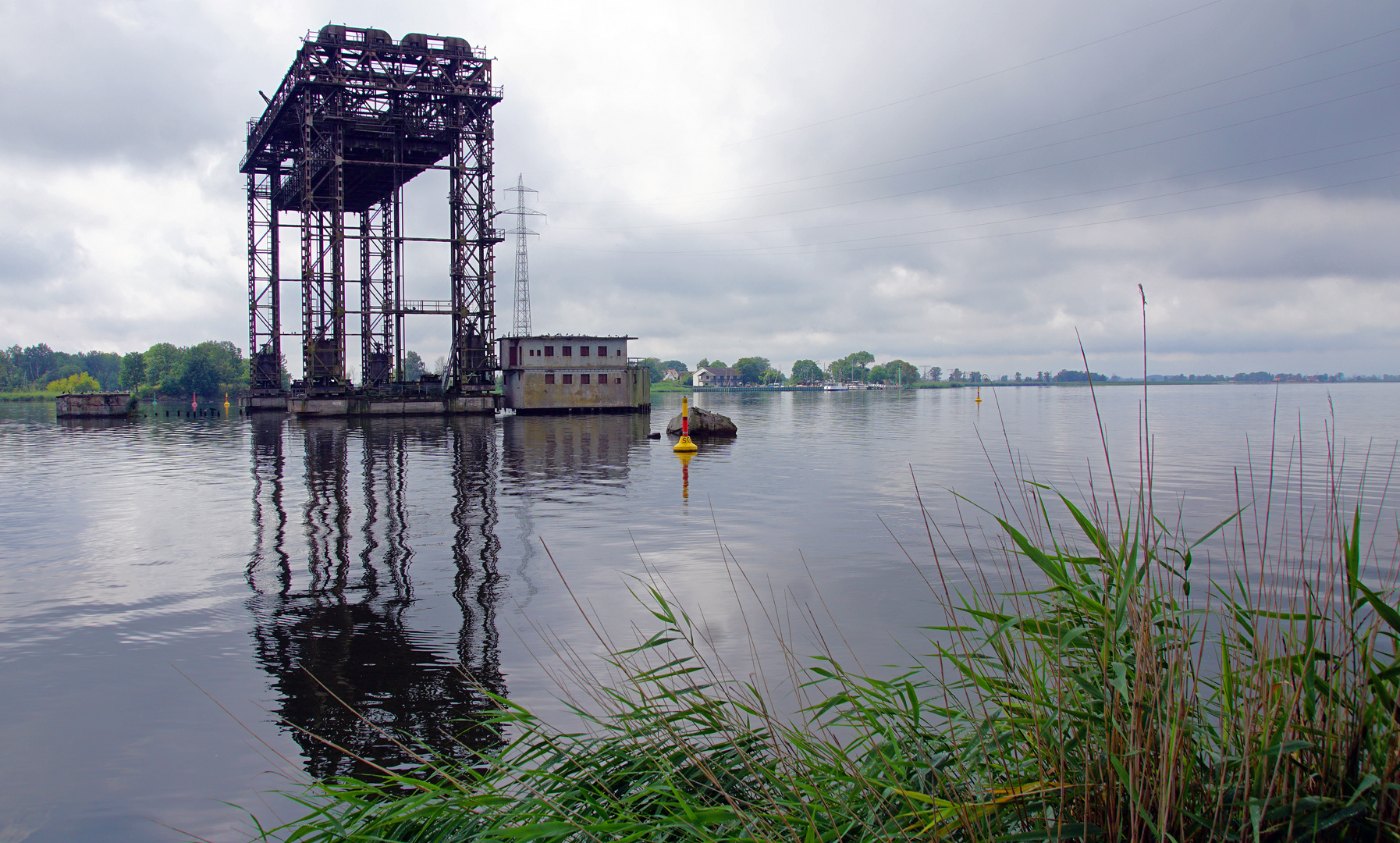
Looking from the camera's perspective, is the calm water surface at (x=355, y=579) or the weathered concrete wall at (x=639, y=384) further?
the weathered concrete wall at (x=639, y=384)

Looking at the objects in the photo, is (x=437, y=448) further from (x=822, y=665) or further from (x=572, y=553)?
(x=822, y=665)

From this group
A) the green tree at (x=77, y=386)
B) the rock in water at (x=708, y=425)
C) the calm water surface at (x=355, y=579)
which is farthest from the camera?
the green tree at (x=77, y=386)

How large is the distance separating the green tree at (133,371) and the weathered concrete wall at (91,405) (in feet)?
230

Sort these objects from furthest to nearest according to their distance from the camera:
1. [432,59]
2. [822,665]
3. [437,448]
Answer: [432,59] < [437,448] < [822,665]

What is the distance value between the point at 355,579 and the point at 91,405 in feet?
174

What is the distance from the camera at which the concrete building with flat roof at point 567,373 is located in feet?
171

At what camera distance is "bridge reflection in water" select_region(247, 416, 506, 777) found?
16.5 feet

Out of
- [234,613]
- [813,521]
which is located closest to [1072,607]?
[234,613]

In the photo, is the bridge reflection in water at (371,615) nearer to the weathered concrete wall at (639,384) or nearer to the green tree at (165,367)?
the weathered concrete wall at (639,384)

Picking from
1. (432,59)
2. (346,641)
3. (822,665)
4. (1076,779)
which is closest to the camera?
(1076,779)

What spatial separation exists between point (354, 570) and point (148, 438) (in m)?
29.3

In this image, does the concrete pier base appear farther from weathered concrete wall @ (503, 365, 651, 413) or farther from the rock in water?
the rock in water

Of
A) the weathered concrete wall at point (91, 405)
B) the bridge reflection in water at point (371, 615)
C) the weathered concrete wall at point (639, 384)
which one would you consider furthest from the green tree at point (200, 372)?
the bridge reflection in water at point (371, 615)

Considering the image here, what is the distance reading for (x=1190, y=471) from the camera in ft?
61.2
